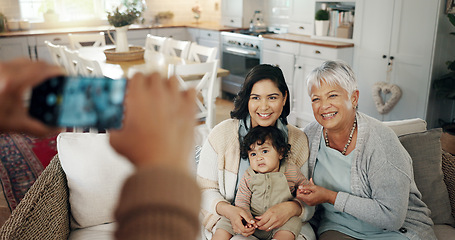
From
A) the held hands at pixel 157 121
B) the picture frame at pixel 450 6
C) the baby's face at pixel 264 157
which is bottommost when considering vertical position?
the baby's face at pixel 264 157

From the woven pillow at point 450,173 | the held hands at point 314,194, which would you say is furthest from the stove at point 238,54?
the held hands at point 314,194

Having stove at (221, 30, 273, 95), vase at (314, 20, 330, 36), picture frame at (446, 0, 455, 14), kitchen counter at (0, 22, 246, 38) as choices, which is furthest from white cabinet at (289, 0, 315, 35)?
picture frame at (446, 0, 455, 14)

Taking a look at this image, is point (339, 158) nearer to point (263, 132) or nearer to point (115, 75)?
point (263, 132)

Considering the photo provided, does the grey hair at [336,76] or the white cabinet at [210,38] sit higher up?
the grey hair at [336,76]

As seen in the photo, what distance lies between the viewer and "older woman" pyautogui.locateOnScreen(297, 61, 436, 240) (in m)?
1.57

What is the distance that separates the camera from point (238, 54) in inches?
211

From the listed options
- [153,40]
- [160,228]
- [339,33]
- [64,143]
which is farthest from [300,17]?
[160,228]

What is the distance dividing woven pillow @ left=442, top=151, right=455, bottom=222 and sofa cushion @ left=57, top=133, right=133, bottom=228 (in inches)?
59.5

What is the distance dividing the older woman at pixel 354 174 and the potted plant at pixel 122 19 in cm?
282

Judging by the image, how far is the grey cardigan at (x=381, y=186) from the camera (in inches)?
61.5

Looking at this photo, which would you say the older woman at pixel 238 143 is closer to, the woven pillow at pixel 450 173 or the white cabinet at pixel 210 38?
the woven pillow at pixel 450 173

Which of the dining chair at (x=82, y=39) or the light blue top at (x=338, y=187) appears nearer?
the light blue top at (x=338, y=187)

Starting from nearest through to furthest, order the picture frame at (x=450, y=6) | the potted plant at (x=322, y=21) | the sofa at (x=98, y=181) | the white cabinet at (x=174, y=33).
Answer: the sofa at (x=98, y=181), the picture frame at (x=450, y=6), the potted plant at (x=322, y=21), the white cabinet at (x=174, y=33)

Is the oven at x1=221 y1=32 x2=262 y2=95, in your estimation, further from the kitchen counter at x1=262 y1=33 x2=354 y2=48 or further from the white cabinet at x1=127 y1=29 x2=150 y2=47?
the white cabinet at x1=127 y1=29 x2=150 y2=47
